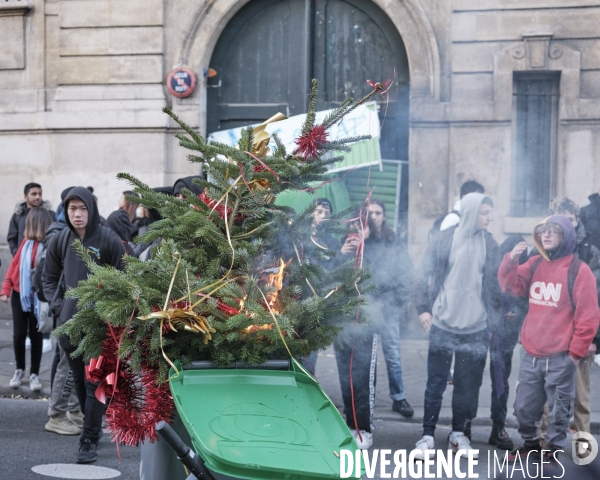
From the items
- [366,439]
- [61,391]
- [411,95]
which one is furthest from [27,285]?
[411,95]

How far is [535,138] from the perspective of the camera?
10.6 metres

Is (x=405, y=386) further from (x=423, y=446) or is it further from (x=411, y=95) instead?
(x=411, y=95)

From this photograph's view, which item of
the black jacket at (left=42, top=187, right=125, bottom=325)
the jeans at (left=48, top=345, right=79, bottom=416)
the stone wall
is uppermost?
the stone wall

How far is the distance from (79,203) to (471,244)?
108 inches

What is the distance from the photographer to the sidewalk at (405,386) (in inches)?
281

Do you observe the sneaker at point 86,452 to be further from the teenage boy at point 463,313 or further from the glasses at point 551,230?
the glasses at point 551,230

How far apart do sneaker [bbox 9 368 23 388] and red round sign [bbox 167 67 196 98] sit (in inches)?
186

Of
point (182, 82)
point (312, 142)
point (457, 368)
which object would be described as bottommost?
point (457, 368)

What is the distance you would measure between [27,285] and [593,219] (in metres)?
5.49

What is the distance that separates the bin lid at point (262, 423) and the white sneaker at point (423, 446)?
9.75ft

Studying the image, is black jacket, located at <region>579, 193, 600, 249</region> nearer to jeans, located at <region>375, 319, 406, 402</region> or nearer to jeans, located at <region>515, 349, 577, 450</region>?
jeans, located at <region>375, 319, 406, 402</region>

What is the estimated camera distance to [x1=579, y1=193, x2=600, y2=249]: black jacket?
8320 millimetres

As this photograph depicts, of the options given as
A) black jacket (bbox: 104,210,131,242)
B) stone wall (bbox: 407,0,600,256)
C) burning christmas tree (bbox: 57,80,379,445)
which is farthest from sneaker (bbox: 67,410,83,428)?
stone wall (bbox: 407,0,600,256)

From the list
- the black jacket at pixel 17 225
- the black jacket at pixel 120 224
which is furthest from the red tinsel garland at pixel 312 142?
the black jacket at pixel 17 225
